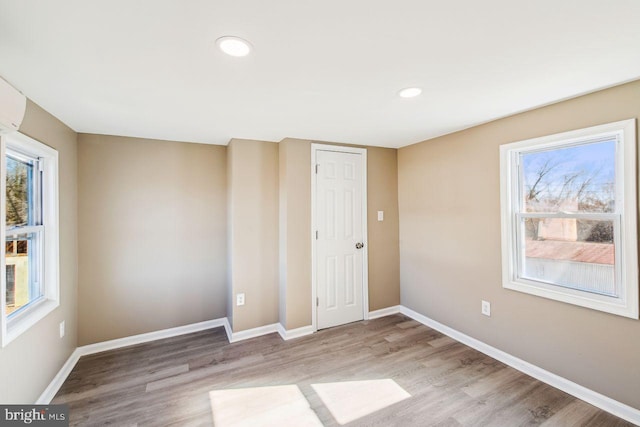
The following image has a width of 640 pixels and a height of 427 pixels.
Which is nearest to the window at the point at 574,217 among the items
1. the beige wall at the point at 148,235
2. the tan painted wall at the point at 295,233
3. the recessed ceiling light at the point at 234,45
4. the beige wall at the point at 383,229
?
the beige wall at the point at 383,229

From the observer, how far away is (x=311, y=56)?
4.67 feet

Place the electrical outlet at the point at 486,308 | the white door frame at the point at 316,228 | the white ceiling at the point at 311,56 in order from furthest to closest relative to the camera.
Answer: the white door frame at the point at 316,228 → the electrical outlet at the point at 486,308 → the white ceiling at the point at 311,56

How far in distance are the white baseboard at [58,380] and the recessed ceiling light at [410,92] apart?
11.0 feet

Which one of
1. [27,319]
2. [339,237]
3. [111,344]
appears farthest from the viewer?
[339,237]

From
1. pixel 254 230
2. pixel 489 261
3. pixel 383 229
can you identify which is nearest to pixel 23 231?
pixel 254 230

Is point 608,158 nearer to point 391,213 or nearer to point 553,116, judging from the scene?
point 553,116

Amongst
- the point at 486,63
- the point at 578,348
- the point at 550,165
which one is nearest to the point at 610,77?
the point at 550,165

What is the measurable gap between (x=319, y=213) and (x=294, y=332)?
1.38 meters

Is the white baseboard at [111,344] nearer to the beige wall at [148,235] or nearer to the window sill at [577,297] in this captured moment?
the beige wall at [148,235]

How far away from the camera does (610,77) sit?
1712 mm

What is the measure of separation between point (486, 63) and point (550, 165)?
132 cm

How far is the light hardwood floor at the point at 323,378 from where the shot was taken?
190 cm

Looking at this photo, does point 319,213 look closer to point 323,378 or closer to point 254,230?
point 254,230

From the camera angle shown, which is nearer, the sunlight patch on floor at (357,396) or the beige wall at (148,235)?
the sunlight patch on floor at (357,396)
